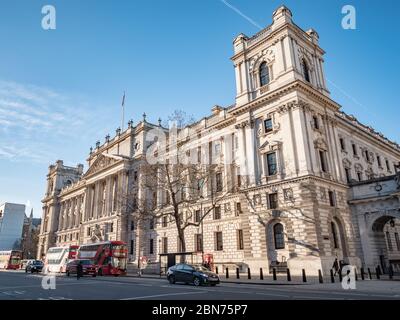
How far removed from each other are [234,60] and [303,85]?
1124 centimetres

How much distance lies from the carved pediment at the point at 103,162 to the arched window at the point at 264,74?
99.1 ft

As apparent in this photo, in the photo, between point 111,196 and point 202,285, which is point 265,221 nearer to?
point 202,285

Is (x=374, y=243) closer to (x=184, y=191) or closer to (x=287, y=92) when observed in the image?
(x=287, y=92)

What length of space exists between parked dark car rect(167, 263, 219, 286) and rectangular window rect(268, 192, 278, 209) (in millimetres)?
12139

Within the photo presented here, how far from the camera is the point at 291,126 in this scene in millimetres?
31156

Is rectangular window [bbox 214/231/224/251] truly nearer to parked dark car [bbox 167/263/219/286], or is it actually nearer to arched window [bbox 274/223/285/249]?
arched window [bbox 274/223/285/249]

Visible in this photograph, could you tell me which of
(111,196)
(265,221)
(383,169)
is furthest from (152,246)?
(383,169)

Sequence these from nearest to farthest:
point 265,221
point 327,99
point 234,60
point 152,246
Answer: point 265,221
point 327,99
point 234,60
point 152,246

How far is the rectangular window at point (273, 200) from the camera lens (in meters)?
30.8

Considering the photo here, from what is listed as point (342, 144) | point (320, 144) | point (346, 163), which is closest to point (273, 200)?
point (320, 144)

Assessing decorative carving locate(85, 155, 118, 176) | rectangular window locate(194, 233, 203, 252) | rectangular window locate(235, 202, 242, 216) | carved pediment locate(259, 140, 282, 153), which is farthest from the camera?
decorative carving locate(85, 155, 118, 176)

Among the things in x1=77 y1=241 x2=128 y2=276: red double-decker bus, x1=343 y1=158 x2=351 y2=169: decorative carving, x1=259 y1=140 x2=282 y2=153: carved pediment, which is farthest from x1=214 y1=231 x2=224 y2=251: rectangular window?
x1=343 y1=158 x2=351 y2=169: decorative carving

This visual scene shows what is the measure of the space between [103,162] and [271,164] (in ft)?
134

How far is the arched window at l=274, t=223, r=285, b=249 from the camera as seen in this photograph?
29641mm
